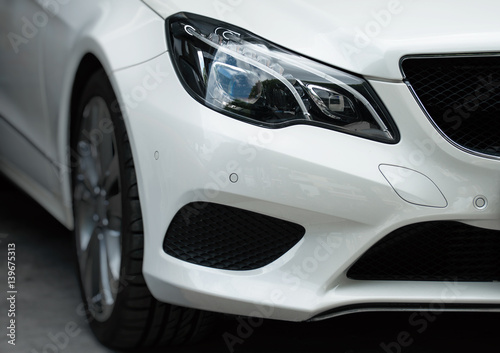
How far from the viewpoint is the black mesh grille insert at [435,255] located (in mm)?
2264

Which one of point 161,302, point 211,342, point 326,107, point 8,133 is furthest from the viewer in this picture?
point 8,133

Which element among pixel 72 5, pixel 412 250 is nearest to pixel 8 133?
pixel 72 5

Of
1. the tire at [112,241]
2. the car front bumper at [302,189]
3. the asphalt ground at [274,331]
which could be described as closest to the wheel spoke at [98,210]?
the tire at [112,241]

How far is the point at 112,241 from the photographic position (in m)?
2.67

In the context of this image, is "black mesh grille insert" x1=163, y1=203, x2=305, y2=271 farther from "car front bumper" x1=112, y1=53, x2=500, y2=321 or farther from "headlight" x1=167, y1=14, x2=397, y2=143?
"headlight" x1=167, y1=14, x2=397, y2=143

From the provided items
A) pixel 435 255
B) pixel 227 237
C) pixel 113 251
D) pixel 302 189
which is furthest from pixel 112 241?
pixel 435 255

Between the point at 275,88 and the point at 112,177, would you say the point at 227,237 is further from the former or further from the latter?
the point at 112,177

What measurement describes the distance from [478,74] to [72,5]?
123cm

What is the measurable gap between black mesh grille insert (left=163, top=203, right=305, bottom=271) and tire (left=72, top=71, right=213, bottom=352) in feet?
0.53

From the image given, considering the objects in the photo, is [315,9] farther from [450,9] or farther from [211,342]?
[211,342]

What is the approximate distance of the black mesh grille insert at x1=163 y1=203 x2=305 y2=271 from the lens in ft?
7.45

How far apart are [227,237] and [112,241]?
51 centimetres

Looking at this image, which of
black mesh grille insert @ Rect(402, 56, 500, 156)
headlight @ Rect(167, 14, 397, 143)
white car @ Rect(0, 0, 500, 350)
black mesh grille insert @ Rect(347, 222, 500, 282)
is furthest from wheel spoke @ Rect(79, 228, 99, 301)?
black mesh grille insert @ Rect(402, 56, 500, 156)

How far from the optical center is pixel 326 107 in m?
2.24
